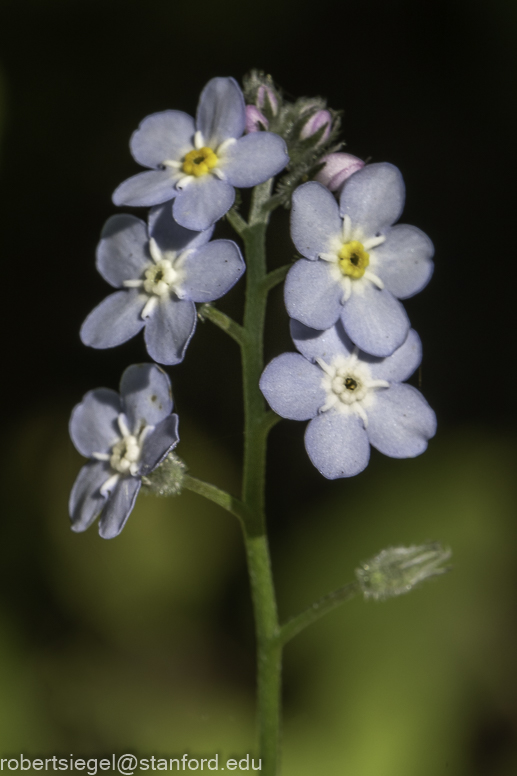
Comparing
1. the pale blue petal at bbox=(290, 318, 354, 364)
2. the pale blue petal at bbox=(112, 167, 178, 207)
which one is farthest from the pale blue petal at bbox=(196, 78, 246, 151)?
the pale blue petal at bbox=(290, 318, 354, 364)

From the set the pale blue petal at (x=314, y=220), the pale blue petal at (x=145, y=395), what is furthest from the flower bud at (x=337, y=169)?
the pale blue petal at (x=145, y=395)

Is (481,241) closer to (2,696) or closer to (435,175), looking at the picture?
(435,175)

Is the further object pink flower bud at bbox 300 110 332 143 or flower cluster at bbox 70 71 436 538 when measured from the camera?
pink flower bud at bbox 300 110 332 143

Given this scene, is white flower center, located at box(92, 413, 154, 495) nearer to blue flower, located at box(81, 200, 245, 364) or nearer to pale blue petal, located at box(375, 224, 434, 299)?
blue flower, located at box(81, 200, 245, 364)

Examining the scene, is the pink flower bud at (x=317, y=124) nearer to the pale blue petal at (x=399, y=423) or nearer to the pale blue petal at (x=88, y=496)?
the pale blue petal at (x=399, y=423)

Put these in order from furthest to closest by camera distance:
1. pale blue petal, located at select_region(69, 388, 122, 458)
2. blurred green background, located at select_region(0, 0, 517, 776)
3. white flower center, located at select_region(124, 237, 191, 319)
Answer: blurred green background, located at select_region(0, 0, 517, 776) → pale blue petal, located at select_region(69, 388, 122, 458) → white flower center, located at select_region(124, 237, 191, 319)

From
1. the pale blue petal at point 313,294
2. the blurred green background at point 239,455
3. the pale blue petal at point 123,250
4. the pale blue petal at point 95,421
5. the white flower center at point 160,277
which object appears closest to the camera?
the pale blue petal at point 313,294

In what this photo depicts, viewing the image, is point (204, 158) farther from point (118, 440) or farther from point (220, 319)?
point (118, 440)
